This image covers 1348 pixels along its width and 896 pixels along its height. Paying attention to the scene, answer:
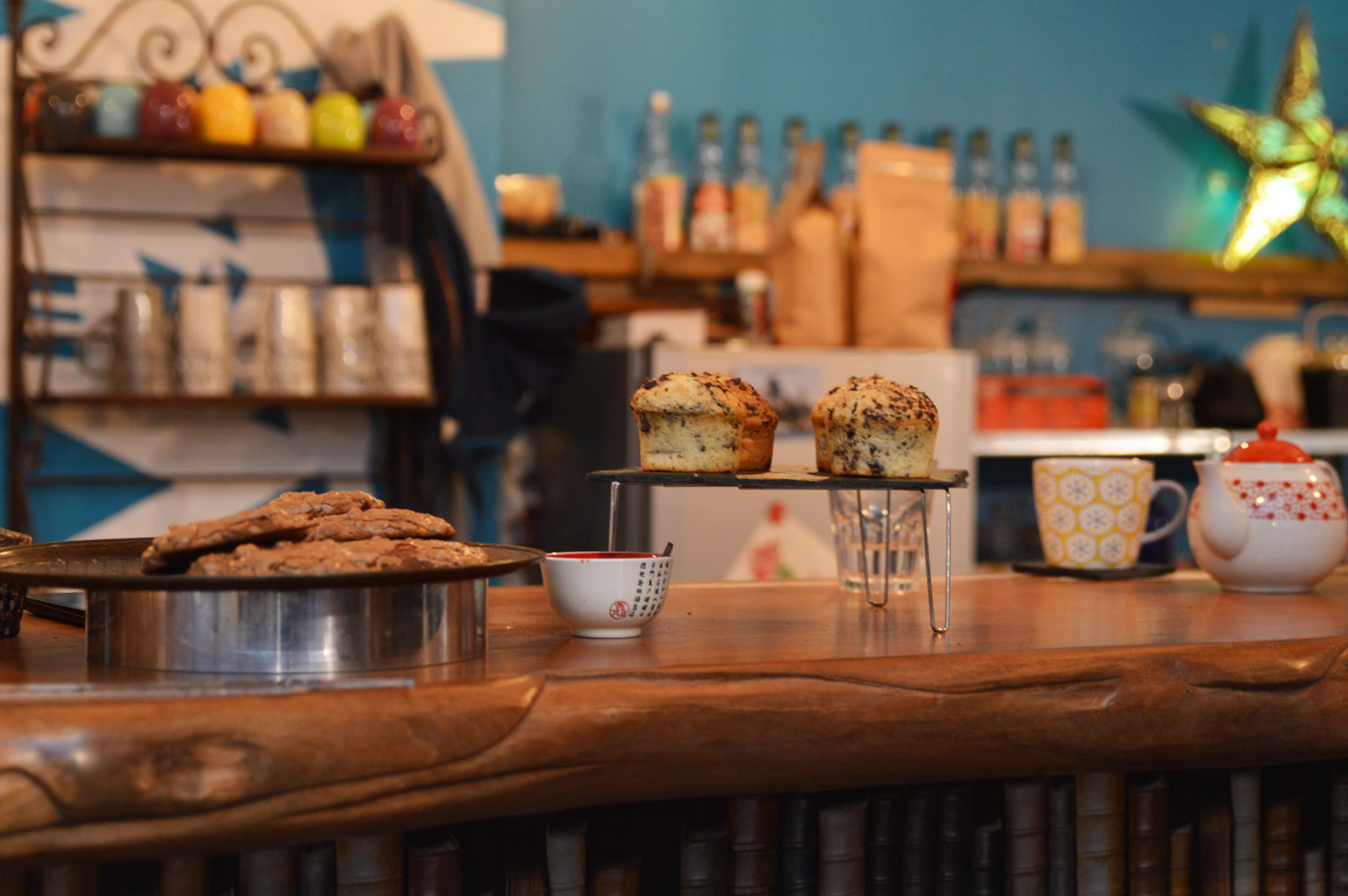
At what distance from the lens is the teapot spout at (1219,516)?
138 cm

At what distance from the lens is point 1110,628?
1096 mm

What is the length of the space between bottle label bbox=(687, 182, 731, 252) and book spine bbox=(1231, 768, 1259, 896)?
2.26 metres

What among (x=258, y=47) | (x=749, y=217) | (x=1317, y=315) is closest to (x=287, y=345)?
(x=258, y=47)

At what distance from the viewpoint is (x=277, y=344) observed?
254 centimetres

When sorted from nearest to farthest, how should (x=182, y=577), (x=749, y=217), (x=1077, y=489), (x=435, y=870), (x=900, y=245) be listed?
(x=182, y=577)
(x=435, y=870)
(x=1077, y=489)
(x=900, y=245)
(x=749, y=217)

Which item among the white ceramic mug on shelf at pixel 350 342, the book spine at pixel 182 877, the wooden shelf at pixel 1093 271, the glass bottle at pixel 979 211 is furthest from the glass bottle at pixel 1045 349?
the book spine at pixel 182 877

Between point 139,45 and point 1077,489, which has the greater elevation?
point 139,45

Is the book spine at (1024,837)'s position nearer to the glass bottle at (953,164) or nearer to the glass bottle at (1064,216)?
the glass bottle at (953,164)

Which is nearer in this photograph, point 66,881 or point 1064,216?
point 66,881

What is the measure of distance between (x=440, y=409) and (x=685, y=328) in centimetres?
55

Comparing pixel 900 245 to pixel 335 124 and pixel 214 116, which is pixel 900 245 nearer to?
pixel 335 124

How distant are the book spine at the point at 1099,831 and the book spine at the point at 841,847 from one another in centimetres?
21

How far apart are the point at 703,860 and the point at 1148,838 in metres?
0.41

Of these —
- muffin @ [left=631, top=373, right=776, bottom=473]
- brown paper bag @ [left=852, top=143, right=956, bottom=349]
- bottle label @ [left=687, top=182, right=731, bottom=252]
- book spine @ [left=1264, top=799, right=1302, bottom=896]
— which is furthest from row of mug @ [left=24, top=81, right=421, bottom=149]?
book spine @ [left=1264, top=799, right=1302, bottom=896]
